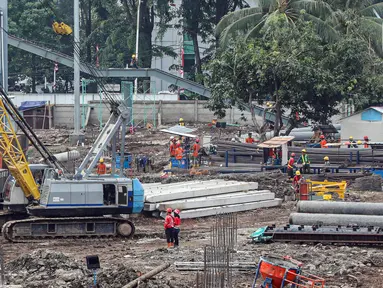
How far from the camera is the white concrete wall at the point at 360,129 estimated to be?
45.6 meters

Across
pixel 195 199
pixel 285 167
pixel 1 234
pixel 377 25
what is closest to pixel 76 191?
pixel 1 234

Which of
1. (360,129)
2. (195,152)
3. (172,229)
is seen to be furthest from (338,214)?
(360,129)

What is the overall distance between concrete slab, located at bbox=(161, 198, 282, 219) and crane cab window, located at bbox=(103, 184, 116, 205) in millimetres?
2946

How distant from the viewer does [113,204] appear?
1126 inches

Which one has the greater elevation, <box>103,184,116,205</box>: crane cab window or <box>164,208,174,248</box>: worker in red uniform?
<box>103,184,116,205</box>: crane cab window

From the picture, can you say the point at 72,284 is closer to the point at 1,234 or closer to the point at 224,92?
the point at 1,234

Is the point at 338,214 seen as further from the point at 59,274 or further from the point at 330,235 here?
the point at 59,274

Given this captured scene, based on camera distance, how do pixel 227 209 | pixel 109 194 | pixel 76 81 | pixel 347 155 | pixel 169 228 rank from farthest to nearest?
pixel 76 81, pixel 347 155, pixel 227 209, pixel 109 194, pixel 169 228

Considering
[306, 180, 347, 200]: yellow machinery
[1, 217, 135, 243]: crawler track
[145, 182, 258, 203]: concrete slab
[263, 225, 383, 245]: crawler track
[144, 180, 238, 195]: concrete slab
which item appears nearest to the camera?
[263, 225, 383, 245]: crawler track

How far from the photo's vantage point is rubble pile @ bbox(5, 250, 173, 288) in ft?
65.2

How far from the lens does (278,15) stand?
4803cm

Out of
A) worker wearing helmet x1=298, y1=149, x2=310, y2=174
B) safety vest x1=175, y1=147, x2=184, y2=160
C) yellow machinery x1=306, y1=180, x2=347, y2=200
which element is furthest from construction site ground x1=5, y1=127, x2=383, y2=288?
safety vest x1=175, y1=147, x2=184, y2=160

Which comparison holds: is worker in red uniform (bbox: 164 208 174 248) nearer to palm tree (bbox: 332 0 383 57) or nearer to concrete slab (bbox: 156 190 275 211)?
concrete slab (bbox: 156 190 275 211)

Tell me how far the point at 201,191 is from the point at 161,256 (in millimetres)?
8665
